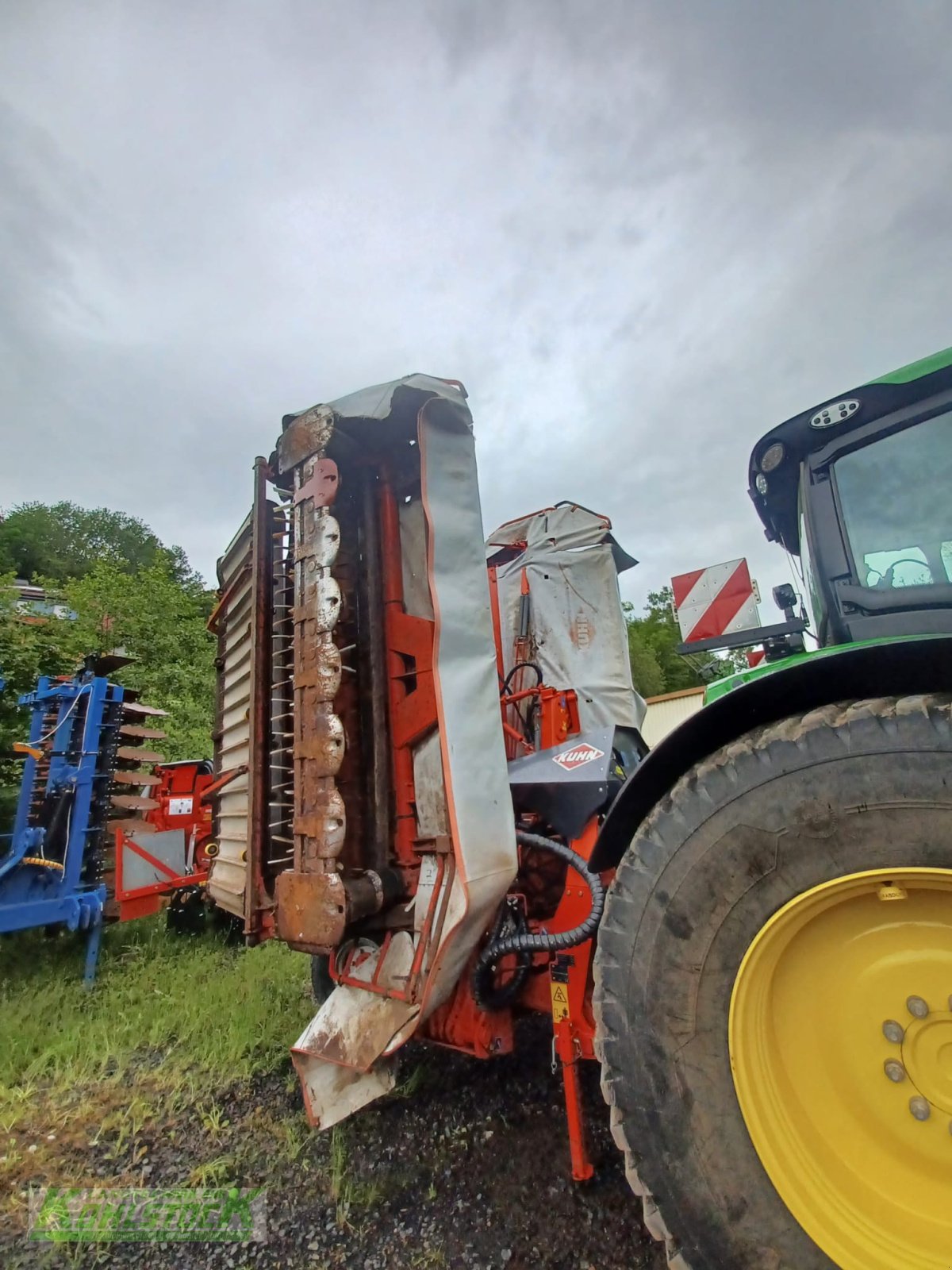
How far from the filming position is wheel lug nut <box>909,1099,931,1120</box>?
1.11 metres

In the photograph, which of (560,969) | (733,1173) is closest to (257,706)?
(560,969)

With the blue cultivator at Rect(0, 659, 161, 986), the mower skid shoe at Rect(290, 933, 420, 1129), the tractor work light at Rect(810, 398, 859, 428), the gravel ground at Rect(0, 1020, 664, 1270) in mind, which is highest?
the tractor work light at Rect(810, 398, 859, 428)

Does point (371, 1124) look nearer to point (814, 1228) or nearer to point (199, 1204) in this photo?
point (199, 1204)

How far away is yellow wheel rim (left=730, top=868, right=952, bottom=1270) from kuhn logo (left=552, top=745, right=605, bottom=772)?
888 millimetres

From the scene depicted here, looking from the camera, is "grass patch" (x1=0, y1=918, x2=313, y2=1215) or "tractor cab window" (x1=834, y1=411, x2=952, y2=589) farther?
"grass patch" (x1=0, y1=918, x2=313, y2=1215)

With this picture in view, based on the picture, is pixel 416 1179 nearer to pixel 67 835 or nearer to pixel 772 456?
pixel 772 456

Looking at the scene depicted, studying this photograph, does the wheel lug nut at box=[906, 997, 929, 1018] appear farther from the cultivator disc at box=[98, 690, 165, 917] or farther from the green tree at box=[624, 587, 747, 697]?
the green tree at box=[624, 587, 747, 697]

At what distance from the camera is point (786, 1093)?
4.07ft

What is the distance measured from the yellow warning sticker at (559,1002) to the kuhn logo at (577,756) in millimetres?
639

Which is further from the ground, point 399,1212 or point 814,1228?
point 814,1228

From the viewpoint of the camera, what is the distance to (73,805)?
4113 mm

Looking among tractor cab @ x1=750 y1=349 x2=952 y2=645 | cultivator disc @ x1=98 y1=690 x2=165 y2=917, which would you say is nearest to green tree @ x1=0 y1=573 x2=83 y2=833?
cultivator disc @ x1=98 y1=690 x2=165 y2=917

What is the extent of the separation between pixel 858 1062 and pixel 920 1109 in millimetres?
106

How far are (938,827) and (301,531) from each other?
1940 millimetres
